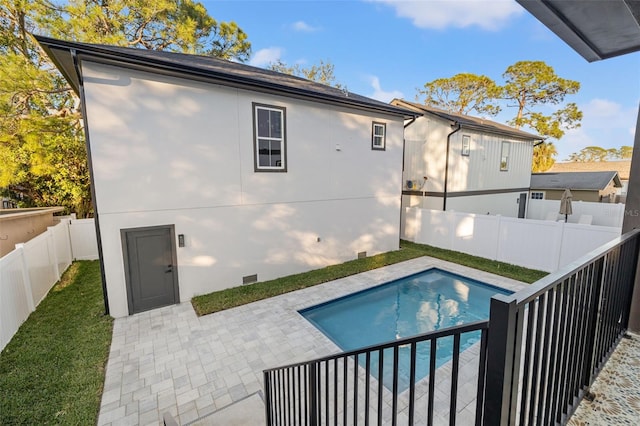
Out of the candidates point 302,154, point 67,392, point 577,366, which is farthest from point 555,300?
point 302,154

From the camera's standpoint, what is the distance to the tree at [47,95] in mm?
10859

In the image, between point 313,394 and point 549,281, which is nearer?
point 549,281

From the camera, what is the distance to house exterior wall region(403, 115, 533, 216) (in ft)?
42.0

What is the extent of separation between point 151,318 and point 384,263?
6893mm

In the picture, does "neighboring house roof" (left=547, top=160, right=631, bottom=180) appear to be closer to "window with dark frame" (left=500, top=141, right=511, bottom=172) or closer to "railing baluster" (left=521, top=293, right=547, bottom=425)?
"window with dark frame" (left=500, top=141, right=511, bottom=172)

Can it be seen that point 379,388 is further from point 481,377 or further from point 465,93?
point 465,93

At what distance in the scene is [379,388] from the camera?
1463 millimetres

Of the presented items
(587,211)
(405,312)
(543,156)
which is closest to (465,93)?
(543,156)

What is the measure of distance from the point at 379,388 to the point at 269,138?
7.17 m

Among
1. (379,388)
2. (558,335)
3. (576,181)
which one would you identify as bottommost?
(379,388)

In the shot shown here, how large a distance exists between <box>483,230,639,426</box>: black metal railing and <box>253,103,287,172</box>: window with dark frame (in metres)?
6.75

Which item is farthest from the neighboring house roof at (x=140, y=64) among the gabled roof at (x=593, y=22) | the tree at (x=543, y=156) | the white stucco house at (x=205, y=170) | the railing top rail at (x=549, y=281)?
the tree at (x=543, y=156)

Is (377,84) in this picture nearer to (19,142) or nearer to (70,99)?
(70,99)

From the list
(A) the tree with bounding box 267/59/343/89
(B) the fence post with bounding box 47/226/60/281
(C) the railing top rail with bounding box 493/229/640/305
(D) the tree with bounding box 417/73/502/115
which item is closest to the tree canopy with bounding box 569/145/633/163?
(D) the tree with bounding box 417/73/502/115
